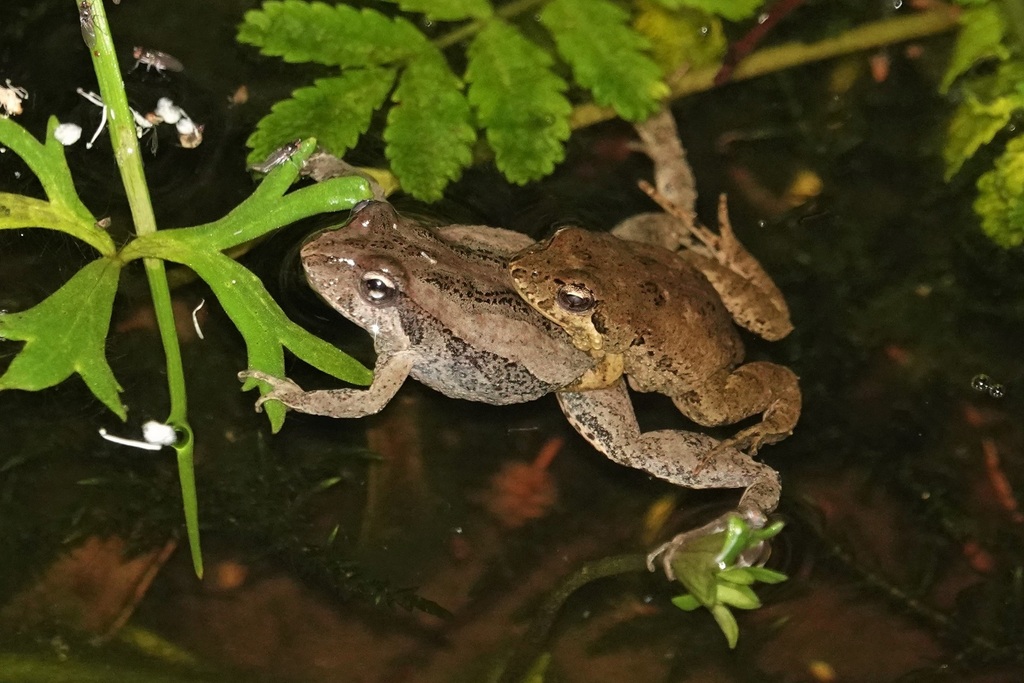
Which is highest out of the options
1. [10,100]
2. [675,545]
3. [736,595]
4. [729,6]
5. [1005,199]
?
[729,6]

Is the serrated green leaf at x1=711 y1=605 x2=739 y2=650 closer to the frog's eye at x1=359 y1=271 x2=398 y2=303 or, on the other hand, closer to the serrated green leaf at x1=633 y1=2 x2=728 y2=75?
the frog's eye at x1=359 y1=271 x2=398 y2=303

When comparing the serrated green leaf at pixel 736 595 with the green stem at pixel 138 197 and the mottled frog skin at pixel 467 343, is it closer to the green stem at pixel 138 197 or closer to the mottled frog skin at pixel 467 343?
the mottled frog skin at pixel 467 343

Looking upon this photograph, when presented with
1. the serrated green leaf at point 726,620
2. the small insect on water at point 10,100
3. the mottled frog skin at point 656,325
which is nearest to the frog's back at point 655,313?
the mottled frog skin at point 656,325

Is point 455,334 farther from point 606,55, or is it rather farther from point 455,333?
point 606,55

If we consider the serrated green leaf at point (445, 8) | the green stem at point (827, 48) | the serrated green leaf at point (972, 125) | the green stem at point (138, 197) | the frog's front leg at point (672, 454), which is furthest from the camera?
the green stem at point (827, 48)

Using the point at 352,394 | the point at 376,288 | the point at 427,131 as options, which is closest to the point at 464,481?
the point at 352,394

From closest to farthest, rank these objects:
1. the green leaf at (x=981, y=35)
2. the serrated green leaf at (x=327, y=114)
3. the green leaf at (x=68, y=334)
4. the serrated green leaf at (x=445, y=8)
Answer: the green leaf at (x=68, y=334) < the serrated green leaf at (x=327, y=114) < the serrated green leaf at (x=445, y=8) < the green leaf at (x=981, y=35)

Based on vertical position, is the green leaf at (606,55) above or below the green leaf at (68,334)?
above
